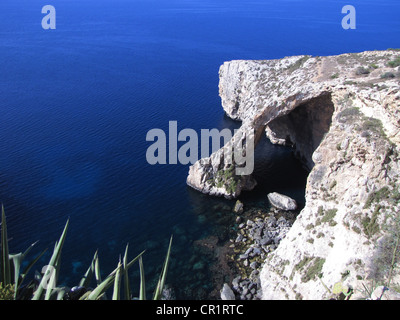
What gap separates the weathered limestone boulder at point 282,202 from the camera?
145 feet

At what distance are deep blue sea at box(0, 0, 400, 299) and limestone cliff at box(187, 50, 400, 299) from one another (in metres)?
6.67

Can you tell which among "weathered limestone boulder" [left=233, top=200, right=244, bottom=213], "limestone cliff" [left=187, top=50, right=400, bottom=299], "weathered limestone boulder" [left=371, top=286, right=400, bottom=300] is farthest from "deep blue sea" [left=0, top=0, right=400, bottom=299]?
"weathered limestone boulder" [left=371, top=286, right=400, bottom=300]

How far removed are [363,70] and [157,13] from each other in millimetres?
167117

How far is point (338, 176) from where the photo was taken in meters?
34.4

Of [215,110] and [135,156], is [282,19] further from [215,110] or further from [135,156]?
[135,156]

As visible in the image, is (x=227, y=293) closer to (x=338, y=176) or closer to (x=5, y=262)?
(x=338, y=176)

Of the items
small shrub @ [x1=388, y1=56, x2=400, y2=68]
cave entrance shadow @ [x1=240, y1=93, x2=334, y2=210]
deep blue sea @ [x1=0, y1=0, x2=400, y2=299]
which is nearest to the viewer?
deep blue sea @ [x1=0, y1=0, x2=400, y2=299]

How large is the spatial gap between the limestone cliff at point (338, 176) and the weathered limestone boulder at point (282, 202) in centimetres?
428

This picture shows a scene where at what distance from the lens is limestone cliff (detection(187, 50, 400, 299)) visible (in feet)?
90.7

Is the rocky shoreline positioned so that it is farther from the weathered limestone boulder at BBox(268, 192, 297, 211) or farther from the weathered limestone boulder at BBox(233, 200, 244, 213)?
the weathered limestone boulder at BBox(268, 192, 297, 211)

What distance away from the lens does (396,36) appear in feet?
419

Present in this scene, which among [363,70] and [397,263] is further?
[363,70]
